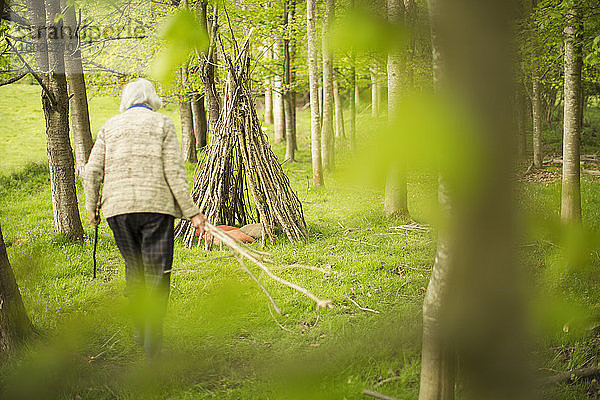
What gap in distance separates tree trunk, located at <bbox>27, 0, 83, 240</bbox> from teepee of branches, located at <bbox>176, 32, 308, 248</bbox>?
1.32 meters

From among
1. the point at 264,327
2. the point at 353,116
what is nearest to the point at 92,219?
the point at 264,327

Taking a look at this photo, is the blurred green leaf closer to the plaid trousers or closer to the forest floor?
the forest floor

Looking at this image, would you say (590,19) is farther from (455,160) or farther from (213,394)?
(455,160)

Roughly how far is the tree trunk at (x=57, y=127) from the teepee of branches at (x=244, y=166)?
4.33 ft

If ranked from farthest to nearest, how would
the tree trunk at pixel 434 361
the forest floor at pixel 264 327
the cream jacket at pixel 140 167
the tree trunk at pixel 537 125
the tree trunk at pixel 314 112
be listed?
the tree trunk at pixel 537 125 → the tree trunk at pixel 314 112 → the cream jacket at pixel 140 167 → the forest floor at pixel 264 327 → the tree trunk at pixel 434 361

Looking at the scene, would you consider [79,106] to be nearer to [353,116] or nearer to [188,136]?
[188,136]

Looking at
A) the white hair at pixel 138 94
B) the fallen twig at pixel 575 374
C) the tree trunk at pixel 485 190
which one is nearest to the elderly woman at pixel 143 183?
the white hair at pixel 138 94

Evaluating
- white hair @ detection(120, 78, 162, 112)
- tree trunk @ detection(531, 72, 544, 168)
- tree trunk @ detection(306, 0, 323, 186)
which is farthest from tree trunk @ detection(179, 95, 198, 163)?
white hair @ detection(120, 78, 162, 112)

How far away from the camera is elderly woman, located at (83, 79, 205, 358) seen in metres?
3.03

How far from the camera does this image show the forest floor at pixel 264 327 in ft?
8.77

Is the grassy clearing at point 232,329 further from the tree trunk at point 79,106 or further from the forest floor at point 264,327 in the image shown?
the tree trunk at point 79,106

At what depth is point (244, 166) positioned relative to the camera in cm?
597

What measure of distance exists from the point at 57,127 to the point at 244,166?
216cm

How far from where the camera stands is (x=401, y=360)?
311 cm
